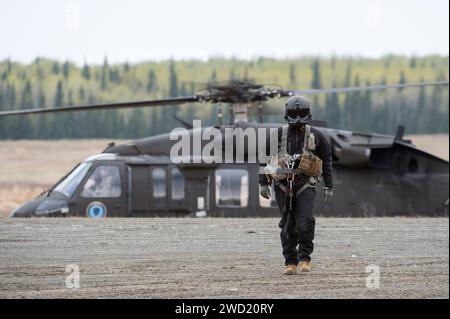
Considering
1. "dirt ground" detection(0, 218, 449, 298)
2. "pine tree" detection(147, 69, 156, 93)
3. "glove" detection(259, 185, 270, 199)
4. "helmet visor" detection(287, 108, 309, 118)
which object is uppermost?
"helmet visor" detection(287, 108, 309, 118)

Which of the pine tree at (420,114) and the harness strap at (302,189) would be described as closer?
the harness strap at (302,189)

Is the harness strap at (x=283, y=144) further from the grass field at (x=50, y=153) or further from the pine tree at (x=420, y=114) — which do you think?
the pine tree at (x=420, y=114)

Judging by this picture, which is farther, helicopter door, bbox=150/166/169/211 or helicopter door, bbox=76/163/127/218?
helicopter door, bbox=150/166/169/211

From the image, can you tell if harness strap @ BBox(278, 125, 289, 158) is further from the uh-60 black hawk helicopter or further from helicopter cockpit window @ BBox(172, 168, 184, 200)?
helicopter cockpit window @ BBox(172, 168, 184, 200)

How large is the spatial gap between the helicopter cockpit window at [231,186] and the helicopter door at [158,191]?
1.03 meters

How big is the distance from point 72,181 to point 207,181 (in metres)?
2.63

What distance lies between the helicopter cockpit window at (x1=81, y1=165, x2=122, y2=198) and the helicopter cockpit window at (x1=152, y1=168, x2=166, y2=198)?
678mm

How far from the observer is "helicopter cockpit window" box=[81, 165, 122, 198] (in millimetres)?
20531

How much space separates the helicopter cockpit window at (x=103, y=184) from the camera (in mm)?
20531

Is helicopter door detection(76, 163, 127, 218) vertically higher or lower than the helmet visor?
lower

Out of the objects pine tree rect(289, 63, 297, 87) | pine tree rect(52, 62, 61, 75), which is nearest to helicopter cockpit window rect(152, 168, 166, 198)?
pine tree rect(289, 63, 297, 87)

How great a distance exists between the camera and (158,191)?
2062 cm
